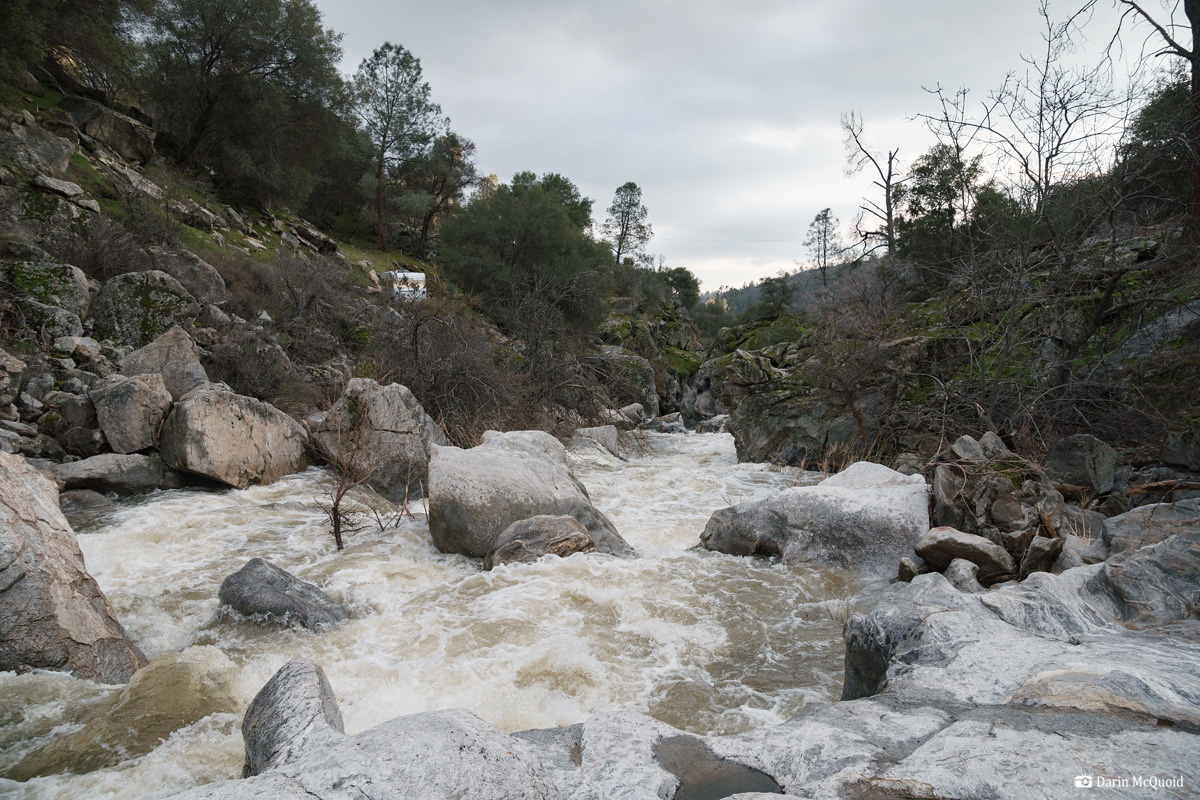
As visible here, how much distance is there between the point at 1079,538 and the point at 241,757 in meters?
6.16

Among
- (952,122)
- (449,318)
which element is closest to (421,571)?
(449,318)

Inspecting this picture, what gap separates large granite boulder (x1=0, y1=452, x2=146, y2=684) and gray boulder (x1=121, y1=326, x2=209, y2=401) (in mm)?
5160

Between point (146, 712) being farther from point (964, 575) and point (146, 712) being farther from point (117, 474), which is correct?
point (964, 575)

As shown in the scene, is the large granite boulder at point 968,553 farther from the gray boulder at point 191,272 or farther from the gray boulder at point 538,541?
the gray boulder at point 191,272

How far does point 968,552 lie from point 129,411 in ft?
29.8

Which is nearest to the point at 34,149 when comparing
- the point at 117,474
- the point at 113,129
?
the point at 113,129

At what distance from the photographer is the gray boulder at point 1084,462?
20.7ft

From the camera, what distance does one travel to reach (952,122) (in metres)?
8.30

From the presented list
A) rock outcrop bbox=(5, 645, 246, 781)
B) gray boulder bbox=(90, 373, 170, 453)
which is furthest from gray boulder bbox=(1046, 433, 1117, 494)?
gray boulder bbox=(90, 373, 170, 453)

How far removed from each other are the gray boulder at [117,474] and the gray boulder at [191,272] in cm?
→ 503

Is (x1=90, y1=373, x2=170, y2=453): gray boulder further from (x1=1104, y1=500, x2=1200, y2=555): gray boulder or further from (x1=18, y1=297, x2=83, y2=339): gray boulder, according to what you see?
(x1=1104, y1=500, x2=1200, y2=555): gray boulder

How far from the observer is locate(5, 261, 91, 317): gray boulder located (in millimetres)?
8617

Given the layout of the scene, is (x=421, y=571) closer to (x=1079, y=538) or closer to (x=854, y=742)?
(x=854, y=742)

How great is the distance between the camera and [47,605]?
3363 mm
